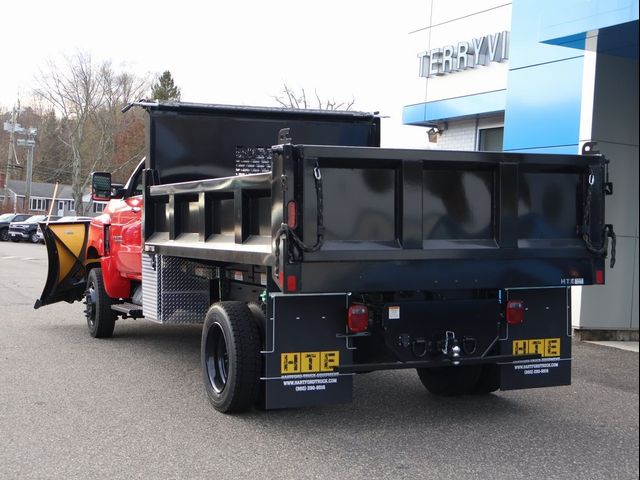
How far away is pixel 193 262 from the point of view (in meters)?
7.47

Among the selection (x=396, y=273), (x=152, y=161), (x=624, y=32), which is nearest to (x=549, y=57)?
(x=624, y=32)

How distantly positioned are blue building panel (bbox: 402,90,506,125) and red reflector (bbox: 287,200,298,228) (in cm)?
1033

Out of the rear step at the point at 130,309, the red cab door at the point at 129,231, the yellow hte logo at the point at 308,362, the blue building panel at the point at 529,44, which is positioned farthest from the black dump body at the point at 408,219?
the blue building panel at the point at 529,44

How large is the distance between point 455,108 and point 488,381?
9.84 m

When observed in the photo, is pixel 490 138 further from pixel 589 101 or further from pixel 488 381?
pixel 488 381

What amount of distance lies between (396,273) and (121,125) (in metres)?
56.8

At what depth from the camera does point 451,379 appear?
22.7 feet

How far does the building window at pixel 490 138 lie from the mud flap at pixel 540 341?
31.2 ft

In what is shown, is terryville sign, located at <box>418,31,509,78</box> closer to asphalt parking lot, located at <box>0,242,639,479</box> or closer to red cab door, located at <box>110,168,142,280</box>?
asphalt parking lot, located at <box>0,242,639,479</box>

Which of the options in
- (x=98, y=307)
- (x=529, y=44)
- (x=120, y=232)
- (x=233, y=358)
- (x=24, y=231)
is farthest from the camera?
(x=24, y=231)

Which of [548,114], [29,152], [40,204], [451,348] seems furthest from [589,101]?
[40,204]

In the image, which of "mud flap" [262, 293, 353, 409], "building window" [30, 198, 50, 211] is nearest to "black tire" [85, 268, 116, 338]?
"mud flap" [262, 293, 353, 409]

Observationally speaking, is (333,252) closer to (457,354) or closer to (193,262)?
(457,354)

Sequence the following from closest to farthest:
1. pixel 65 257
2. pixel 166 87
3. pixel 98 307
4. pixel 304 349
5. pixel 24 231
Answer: pixel 304 349
pixel 98 307
pixel 65 257
pixel 24 231
pixel 166 87
